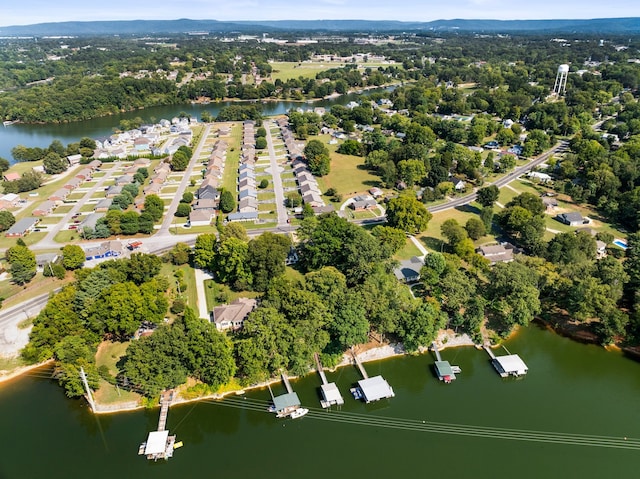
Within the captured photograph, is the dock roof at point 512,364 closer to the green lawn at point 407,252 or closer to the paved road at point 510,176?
the green lawn at point 407,252

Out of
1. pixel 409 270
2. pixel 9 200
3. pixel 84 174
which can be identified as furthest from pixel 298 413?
pixel 84 174

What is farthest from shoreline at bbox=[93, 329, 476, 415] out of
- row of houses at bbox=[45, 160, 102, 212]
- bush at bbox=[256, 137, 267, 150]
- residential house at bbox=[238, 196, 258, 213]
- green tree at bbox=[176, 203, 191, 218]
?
bush at bbox=[256, 137, 267, 150]

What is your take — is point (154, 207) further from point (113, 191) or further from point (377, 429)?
point (377, 429)

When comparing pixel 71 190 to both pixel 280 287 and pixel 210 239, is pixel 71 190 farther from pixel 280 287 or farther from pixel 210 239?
Answer: pixel 280 287

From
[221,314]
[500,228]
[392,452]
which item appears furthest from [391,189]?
[392,452]

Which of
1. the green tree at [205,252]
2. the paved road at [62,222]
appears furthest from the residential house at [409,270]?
the paved road at [62,222]

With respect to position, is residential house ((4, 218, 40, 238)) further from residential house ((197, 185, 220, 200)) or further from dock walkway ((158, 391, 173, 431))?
dock walkway ((158, 391, 173, 431))
